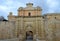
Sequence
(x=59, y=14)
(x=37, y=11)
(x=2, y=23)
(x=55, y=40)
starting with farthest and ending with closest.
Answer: (x=59, y=14), (x=37, y=11), (x=2, y=23), (x=55, y=40)

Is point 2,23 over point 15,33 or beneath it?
over

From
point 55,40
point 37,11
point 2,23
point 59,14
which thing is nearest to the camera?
point 55,40

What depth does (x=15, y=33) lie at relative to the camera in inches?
1072

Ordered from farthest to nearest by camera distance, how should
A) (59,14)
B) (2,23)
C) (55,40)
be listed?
1. (59,14)
2. (2,23)
3. (55,40)

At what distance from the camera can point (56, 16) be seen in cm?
3222

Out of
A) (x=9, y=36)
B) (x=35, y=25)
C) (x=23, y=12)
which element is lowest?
(x=9, y=36)

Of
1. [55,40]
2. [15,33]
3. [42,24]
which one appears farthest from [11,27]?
[55,40]

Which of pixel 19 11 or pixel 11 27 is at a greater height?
pixel 19 11

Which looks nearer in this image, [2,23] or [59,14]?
[2,23]

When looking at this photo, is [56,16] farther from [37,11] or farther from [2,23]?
[2,23]

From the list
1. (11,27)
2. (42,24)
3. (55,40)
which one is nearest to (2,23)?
(11,27)

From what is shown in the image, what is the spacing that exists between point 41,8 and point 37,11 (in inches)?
38.8

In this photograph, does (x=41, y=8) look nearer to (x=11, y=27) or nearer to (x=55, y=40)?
(x=11, y=27)

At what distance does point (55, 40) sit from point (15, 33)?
8133mm
